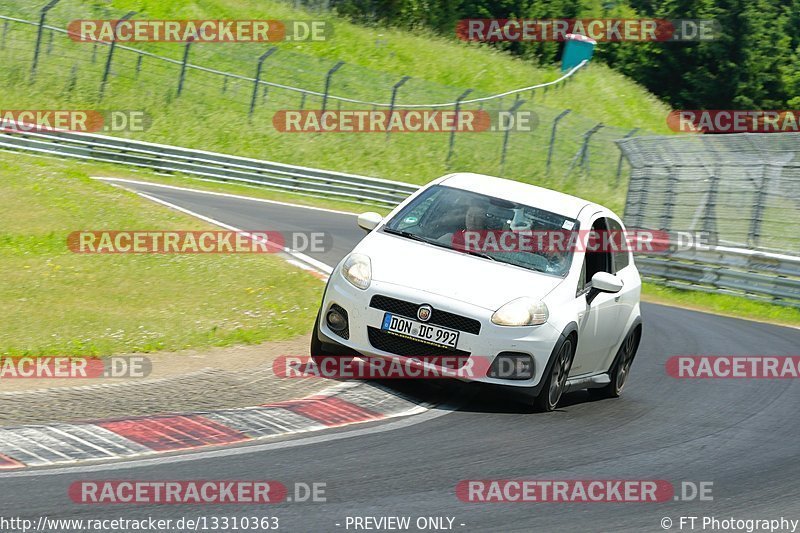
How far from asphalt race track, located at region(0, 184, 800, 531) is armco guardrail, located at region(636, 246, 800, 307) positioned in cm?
1086

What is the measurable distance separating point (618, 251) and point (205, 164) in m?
20.3

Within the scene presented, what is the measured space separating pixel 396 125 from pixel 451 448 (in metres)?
32.8

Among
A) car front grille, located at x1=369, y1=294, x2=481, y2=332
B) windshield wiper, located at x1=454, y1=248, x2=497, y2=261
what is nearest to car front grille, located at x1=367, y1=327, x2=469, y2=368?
car front grille, located at x1=369, y1=294, x2=481, y2=332

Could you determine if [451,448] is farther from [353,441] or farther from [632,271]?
[632,271]

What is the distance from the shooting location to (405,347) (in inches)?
331

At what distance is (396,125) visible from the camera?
130 feet

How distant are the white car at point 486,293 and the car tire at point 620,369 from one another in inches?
4.4

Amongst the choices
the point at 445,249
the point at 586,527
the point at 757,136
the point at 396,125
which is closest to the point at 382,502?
the point at 586,527

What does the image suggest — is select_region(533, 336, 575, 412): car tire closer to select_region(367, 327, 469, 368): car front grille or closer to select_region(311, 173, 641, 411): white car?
select_region(311, 173, 641, 411): white car

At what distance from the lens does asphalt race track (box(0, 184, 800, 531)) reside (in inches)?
226

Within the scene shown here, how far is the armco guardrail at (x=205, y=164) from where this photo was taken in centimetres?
2697

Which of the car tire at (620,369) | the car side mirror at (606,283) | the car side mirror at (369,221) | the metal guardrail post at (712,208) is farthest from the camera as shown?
the metal guardrail post at (712,208)

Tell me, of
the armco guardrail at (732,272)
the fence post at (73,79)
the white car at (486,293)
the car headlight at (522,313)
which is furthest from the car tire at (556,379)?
the fence post at (73,79)

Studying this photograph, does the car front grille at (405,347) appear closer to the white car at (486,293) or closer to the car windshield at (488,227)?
the white car at (486,293)
